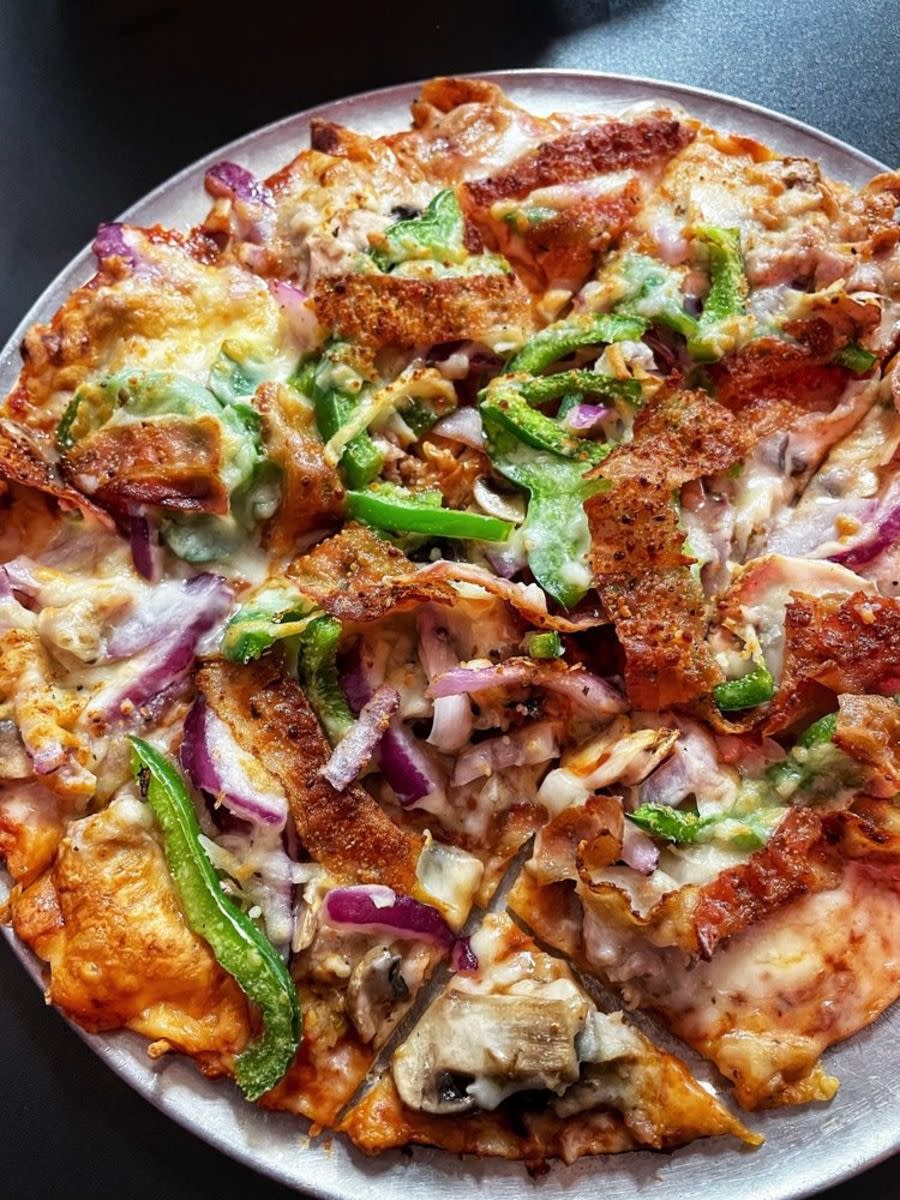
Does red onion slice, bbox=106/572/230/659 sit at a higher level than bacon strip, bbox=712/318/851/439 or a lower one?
lower

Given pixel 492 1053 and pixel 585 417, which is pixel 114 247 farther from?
pixel 492 1053

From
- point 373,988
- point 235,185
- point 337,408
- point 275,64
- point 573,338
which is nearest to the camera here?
point 373,988

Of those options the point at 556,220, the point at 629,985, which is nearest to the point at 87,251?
the point at 556,220

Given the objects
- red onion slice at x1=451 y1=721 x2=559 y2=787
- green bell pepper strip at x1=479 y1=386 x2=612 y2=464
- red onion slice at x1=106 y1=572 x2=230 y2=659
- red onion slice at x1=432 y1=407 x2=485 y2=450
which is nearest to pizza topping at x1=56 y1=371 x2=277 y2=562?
red onion slice at x1=106 y1=572 x2=230 y2=659

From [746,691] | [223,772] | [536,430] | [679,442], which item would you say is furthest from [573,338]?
[223,772]

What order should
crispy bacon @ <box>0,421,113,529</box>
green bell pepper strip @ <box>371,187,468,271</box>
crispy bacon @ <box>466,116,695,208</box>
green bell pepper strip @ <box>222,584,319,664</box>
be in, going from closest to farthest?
1. green bell pepper strip @ <box>222,584,319,664</box>
2. crispy bacon @ <box>0,421,113,529</box>
3. green bell pepper strip @ <box>371,187,468,271</box>
4. crispy bacon @ <box>466,116,695,208</box>

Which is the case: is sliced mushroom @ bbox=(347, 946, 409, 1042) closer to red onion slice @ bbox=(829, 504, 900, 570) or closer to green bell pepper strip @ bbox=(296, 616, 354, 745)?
green bell pepper strip @ bbox=(296, 616, 354, 745)

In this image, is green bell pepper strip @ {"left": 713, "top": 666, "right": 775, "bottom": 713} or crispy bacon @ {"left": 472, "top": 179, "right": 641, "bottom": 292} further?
crispy bacon @ {"left": 472, "top": 179, "right": 641, "bottom": 292}
